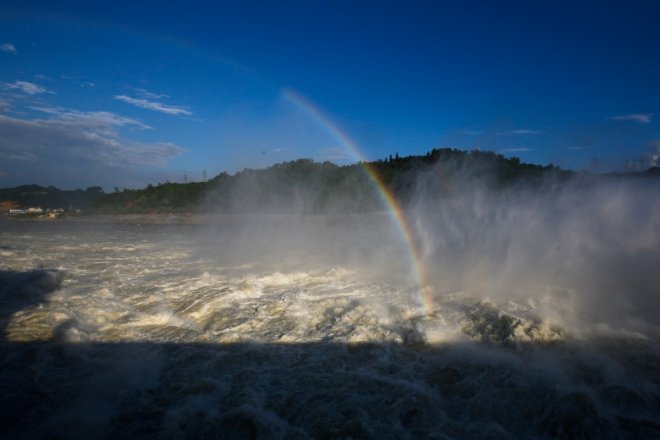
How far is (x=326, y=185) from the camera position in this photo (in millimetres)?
41000

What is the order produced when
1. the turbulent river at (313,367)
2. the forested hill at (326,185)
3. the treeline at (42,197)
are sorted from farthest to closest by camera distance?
1. the treeline at (42,197)
2. the forested hill at (326,185)
3. the turbulent river at (313,367)

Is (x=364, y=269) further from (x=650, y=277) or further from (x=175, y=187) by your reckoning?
(x=175, y=187)

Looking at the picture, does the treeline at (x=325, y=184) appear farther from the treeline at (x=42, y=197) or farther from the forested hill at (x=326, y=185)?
the treeline at (x=42, y=197)

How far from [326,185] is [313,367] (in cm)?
3646

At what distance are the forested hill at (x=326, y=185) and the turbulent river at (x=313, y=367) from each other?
24.0m

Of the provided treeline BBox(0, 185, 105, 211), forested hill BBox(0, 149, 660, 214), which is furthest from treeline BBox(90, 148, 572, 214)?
treeline BBox(0, 185, 105, 211)

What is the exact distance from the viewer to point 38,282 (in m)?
9.90

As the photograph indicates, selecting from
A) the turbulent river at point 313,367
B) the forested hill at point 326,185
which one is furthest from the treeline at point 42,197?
the turbulent river at point 313,367

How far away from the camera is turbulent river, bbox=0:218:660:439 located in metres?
3.90

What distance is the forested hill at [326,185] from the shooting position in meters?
33.0

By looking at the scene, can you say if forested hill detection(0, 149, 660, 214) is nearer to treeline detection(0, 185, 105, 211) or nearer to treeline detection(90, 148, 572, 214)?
treeline detection(90, 148, 572, 214)

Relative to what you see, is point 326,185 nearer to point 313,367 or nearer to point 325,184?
point 325,184

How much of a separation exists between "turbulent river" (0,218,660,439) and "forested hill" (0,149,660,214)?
24.0 metres

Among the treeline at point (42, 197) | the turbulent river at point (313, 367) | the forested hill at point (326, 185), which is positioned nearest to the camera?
the turbulent river at point (313, 367)
